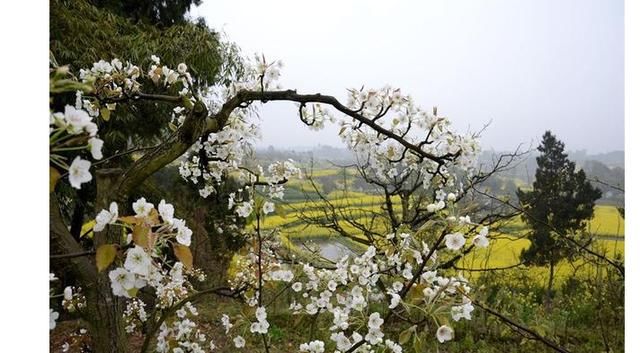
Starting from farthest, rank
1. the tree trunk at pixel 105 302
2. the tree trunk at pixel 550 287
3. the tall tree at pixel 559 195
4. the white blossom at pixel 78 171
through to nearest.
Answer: the tree trunk at pixel 550 287 → the tall tree at pixel 559 195 → the tree trunk at pixel 105 302 → the white blossom at pixel 78 171

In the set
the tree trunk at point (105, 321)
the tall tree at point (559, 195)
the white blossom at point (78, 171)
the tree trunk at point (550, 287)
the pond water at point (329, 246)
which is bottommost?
the tree trunk at point (550, 287)

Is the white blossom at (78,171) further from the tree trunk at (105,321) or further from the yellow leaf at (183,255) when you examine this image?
the tree trunk at (105,321)

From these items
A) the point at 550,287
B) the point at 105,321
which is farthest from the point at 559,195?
the point at 105,321

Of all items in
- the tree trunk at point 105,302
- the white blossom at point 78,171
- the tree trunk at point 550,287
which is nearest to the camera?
the white blossom at point 78,171

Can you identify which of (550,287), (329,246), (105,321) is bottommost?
(550,287)

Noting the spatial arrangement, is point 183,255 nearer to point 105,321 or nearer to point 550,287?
point 105,321

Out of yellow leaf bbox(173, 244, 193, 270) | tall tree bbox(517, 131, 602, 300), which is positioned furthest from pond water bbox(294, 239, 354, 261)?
yellow leaf bbox(173, 244, 193, 270)

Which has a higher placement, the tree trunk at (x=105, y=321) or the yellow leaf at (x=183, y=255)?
the yellow leaf at (x=183, y=255)

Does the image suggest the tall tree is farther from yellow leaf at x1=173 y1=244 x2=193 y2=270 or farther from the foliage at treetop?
yellow leaf at x1=173 y1=244 x2=193 y2=270

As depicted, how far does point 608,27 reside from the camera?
188cm

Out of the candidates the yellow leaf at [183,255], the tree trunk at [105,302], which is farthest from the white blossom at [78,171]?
the tree trunk at [105,302]

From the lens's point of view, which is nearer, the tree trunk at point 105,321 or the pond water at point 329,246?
the tree trunk at point 105,321
